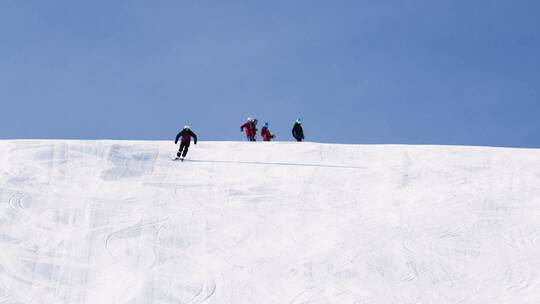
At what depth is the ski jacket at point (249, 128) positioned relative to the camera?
28.5m

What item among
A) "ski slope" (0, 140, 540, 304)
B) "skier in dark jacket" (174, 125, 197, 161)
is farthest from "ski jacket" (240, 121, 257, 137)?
"skier in dark jacket" (174, 125, 197, 161)

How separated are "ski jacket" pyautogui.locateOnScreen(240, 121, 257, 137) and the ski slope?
3.75 m

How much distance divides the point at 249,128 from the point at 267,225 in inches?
422

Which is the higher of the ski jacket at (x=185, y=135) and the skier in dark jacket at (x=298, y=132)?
the skier in dark jacket at (x=298, y=132)

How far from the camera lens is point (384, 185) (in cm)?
2123

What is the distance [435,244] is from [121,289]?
6.02 m

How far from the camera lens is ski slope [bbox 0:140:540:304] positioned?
591 inches

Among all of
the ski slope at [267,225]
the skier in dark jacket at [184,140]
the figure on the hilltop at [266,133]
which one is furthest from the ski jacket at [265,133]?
the skier in dark jacket at [184,140]

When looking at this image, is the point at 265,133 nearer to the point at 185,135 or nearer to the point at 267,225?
the point at 185,135

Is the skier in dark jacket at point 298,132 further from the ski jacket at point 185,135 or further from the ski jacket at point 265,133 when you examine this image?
the ski jacket at point 185,135

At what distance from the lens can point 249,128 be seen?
93.7ft

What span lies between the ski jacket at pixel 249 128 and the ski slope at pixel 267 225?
3.75m

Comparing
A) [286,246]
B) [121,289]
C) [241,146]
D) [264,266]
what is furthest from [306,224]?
[241,146]

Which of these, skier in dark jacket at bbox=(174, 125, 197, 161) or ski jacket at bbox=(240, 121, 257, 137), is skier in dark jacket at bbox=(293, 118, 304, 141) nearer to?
ski jacket at bbox=(240, 121, 257, 137)
